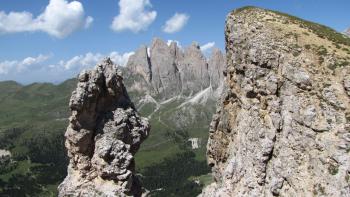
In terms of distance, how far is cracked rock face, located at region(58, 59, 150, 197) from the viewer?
179 feet

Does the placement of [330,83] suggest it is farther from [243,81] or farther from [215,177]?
[215,177]

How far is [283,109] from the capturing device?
4447cm

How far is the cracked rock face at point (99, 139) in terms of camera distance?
5444cm

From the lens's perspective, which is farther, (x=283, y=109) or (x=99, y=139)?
(x=99, y=139)

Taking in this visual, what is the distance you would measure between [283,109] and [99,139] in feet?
79.9

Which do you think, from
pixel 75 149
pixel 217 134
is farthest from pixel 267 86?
pixel 75 149

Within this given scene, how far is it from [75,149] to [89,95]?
7.88 meters

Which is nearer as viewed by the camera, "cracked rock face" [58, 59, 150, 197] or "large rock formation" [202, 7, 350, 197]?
"large rock formation" [202, 7, 350, 197]

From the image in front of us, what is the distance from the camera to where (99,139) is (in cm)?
5575

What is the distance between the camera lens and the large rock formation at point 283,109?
40219mm

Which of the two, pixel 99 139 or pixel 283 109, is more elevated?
pixel 283 109

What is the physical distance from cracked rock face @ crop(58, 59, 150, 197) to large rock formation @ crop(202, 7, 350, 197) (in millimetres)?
11618

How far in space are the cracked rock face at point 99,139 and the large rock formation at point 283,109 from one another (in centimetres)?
1162

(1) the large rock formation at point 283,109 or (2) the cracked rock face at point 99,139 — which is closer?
(1) the large rock formation at point 283,109
